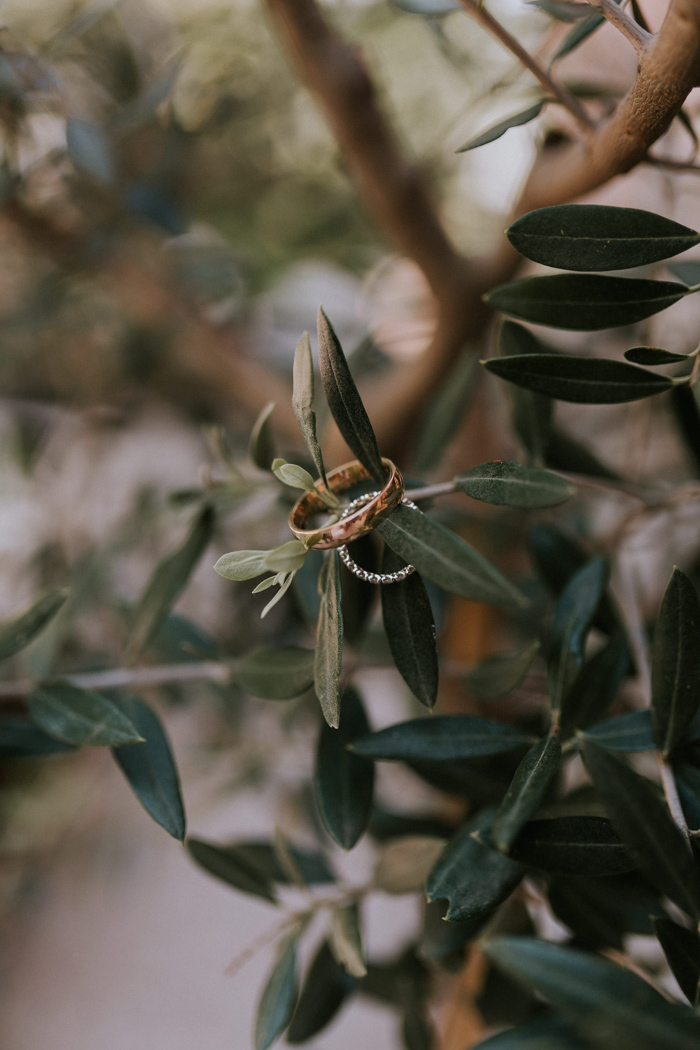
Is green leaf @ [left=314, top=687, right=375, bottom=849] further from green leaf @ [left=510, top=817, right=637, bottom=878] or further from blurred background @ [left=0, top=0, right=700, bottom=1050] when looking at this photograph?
blurred background @ [left=0, top=0, right=700, bottom=1050]

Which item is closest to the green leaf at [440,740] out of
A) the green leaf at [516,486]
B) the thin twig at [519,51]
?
the green leaf at [516,486]

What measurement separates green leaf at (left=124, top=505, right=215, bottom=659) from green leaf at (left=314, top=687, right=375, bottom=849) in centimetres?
14

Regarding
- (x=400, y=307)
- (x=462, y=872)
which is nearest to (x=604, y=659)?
(x=462, y=872)

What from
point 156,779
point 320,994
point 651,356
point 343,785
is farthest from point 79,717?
point 651,356

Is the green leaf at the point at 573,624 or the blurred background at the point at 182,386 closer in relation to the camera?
the green leaf at the point at 573,624

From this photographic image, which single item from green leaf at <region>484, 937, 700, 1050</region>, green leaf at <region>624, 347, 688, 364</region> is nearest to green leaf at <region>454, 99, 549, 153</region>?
green leaf at <region>624, 347, 688, 364</region>

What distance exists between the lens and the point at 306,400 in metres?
0.27

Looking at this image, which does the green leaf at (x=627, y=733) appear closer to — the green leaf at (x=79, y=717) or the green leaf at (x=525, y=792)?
the green leaf at (x=525, y=792)

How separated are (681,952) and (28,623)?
0.38m

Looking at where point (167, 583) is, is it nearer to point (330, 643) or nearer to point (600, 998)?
point (330, 643)

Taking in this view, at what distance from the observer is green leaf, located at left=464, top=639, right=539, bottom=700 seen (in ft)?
1.26

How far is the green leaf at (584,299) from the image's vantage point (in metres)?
0.31

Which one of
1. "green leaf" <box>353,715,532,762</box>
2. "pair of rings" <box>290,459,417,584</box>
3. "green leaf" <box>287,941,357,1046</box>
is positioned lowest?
"green leaf" <box>287,941,357,1046</box>

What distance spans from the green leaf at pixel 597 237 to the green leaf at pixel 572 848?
0.26 meters
